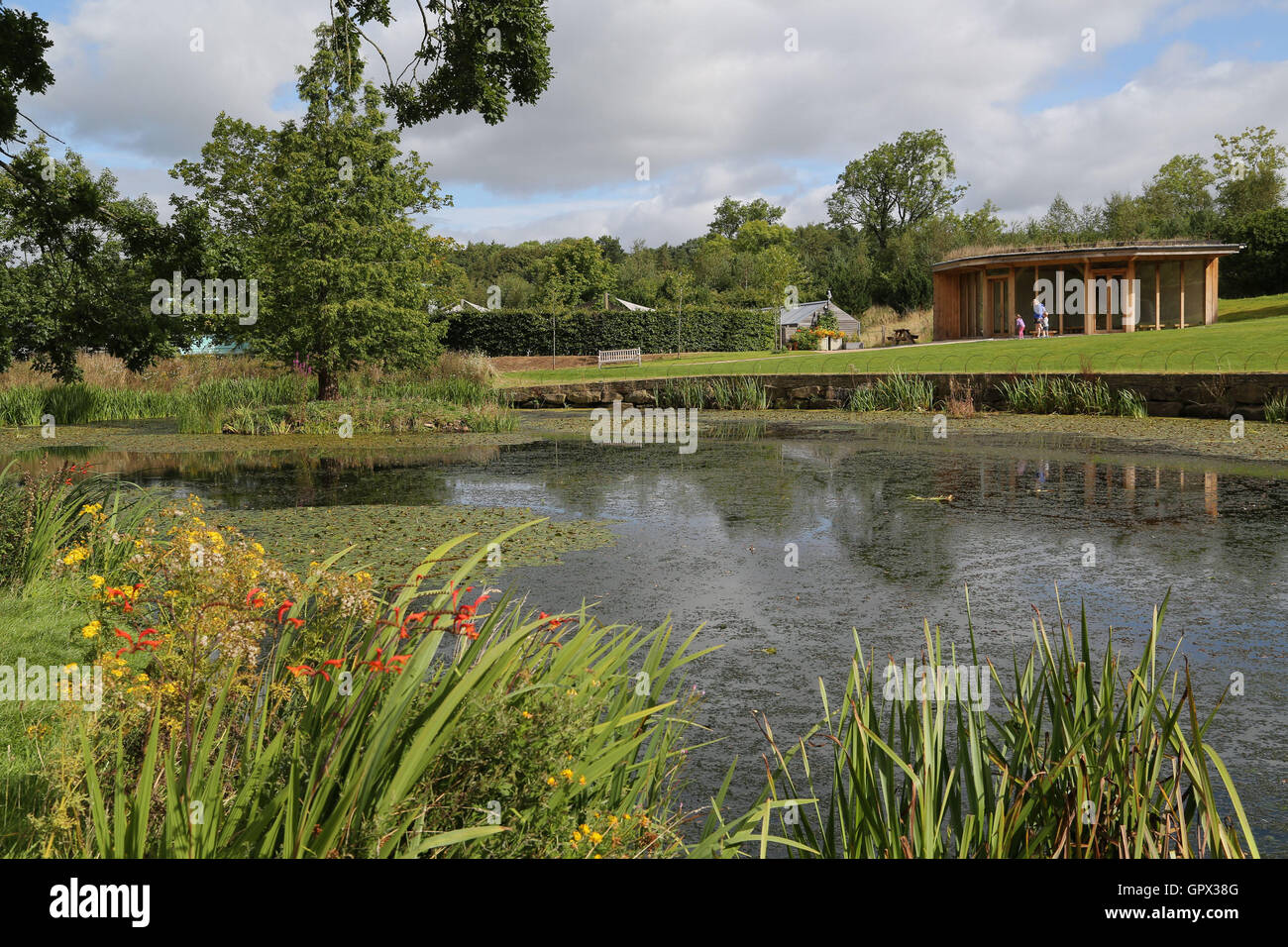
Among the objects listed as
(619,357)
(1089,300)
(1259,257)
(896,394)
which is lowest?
(896,394)

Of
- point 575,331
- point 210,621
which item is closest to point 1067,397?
point 210,621

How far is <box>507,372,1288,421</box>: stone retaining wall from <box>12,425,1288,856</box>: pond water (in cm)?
434

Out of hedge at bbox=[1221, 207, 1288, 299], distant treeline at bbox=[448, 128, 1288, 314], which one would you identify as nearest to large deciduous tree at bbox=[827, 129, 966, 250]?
distant treeline at bbox=[448, 128, 1288, 314]

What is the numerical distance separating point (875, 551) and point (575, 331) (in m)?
32.2

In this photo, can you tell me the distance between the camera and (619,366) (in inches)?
1277

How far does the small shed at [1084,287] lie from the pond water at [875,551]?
21721mm

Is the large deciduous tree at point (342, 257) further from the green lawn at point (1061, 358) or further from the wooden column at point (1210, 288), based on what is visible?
the wooden column at point (1210, 288)

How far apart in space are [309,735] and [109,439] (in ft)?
56.9

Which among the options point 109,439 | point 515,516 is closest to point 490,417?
point 109,439

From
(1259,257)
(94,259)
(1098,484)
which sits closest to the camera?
(94,259)

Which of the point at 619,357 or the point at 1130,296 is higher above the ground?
the point at 1130,296

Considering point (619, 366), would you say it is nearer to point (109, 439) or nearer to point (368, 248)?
point (368, 248)

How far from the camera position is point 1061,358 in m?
22.3

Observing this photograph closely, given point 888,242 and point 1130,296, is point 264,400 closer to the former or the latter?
point 1130,296
